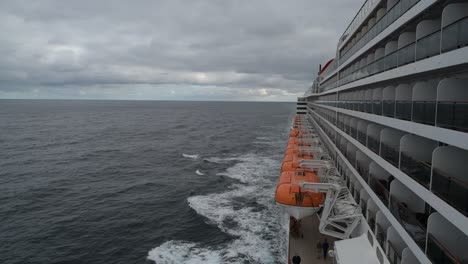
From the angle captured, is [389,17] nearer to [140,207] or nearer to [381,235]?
[381,235]

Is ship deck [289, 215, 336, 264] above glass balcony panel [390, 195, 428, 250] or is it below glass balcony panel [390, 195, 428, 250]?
below

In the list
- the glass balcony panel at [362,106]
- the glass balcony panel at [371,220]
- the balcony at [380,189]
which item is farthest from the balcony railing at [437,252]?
the glass balcony panel at [362,106]

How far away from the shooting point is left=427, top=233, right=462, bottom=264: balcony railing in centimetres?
902

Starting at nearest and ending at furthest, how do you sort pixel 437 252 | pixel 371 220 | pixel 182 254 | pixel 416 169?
1. pixel 437 252
2. pixel 416 169
3. pixel 371 220
4. pixel 182 254

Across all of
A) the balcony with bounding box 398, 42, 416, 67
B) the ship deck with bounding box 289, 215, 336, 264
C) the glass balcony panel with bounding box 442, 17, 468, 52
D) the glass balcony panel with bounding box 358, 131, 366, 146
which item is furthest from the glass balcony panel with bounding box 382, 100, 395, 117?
the ship deck with bounding box 289, 215, 336, 264

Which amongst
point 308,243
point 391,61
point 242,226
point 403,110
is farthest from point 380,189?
point 242,226

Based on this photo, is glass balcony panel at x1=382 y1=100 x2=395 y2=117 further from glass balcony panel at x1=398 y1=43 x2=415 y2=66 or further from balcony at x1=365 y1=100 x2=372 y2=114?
balcony at x1=365 y1=100 x2=372 y2=114

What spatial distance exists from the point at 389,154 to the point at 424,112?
13.1 ft

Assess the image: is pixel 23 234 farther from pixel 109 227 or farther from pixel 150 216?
pixel 150 216

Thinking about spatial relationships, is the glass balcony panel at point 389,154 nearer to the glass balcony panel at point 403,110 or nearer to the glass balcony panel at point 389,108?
the glass balcony panel at point 389,108

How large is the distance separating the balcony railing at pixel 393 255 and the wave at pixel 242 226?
8714mm

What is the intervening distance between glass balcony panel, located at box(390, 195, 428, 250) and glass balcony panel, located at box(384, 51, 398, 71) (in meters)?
5.99

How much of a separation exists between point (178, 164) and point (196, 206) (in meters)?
20.3

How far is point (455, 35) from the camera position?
9078 mm
